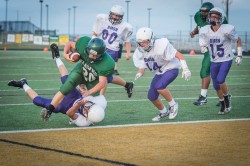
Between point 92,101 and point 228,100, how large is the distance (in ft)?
9.38

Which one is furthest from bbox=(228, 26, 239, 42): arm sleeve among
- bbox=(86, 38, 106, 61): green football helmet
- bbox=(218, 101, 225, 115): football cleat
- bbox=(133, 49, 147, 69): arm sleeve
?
bbox=(86, 38, 106, 61): green football helmet

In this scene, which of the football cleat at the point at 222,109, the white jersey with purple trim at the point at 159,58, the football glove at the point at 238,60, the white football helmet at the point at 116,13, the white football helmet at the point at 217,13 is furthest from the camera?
the white football helmet at the point at 116,13

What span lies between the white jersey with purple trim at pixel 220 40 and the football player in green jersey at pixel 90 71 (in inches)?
107

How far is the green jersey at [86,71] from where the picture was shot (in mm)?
8070

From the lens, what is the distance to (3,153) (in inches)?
245

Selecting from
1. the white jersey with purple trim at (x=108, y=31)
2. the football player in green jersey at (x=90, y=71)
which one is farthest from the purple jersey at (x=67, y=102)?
the white jersey with purple trim at (x=108, y=31)

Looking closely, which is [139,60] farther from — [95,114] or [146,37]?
[95,114]

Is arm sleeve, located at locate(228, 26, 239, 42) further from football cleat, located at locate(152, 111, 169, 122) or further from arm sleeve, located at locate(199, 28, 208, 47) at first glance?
football cleat, located at locate(152, 111, 169, 122)

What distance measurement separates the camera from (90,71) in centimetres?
823

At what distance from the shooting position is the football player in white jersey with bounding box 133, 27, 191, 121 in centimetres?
866

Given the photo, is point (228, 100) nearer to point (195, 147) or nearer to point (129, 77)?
point (195, 147)

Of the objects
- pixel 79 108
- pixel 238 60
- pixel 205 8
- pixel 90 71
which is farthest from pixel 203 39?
pixel 79 108

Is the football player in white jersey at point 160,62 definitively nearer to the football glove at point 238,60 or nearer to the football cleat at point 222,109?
the football cleat at point 222,109

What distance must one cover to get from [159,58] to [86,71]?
1.41 meters
